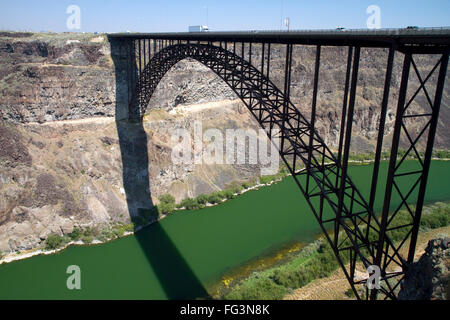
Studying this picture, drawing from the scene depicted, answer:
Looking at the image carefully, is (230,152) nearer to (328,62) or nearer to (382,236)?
(328,62)

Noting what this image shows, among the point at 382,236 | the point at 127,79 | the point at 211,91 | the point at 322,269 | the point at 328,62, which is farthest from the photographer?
the point at 328,62

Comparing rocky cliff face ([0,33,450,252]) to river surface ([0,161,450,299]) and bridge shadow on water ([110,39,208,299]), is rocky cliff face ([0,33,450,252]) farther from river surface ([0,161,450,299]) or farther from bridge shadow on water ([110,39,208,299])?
river surface ([0,161,450,299])

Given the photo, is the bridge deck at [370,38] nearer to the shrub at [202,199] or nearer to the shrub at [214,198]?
the shrub at [202,199]

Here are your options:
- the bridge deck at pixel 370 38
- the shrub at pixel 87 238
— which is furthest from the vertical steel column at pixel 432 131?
the shrub at pixel 87 238

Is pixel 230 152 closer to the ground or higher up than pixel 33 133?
closer to the ground

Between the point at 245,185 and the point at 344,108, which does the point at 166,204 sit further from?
the point at 344,108

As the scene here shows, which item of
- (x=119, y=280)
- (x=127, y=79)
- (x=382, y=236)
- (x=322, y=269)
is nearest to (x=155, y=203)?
(x=119, y=280)
